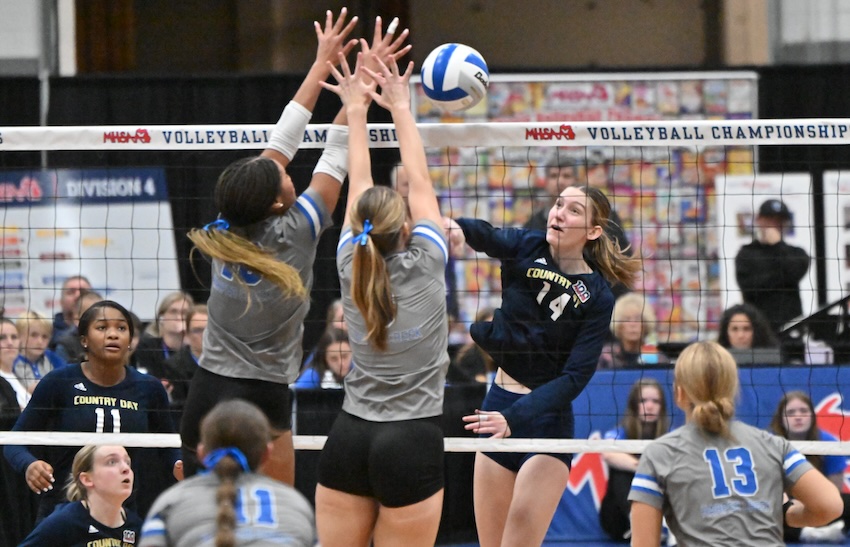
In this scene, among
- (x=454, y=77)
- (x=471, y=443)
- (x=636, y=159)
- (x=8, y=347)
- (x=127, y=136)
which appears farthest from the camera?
(x=636, y=159)

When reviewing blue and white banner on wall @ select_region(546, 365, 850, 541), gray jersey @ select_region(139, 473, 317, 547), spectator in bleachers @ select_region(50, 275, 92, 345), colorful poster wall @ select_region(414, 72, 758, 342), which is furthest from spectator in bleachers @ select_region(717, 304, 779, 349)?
gray jersey @ select_region(139, 473, 317, 547)

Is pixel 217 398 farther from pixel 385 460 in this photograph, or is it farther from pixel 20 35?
pixel 20 35

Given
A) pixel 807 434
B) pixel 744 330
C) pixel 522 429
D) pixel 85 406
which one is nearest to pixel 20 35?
pixel 85 406

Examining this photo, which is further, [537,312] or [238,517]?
[537,312]

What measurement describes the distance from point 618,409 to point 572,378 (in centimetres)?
363

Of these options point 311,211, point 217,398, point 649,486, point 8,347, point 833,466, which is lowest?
point 833,466

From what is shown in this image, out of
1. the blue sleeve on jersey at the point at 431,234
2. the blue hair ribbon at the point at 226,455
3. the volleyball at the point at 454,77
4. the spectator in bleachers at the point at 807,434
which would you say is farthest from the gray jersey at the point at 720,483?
the spectator in bleachers at the point at 807,434

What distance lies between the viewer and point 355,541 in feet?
14.7

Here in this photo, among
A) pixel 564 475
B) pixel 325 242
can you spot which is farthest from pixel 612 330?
pixel 564 475

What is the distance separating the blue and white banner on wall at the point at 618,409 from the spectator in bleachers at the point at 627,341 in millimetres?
233

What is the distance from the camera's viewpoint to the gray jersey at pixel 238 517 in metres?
3.64

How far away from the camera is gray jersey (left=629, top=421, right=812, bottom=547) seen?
4.11 m

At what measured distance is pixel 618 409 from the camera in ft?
28.5

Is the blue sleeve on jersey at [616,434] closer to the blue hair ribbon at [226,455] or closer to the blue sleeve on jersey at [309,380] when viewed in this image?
the blue sleeve on jersey at [309,380]
